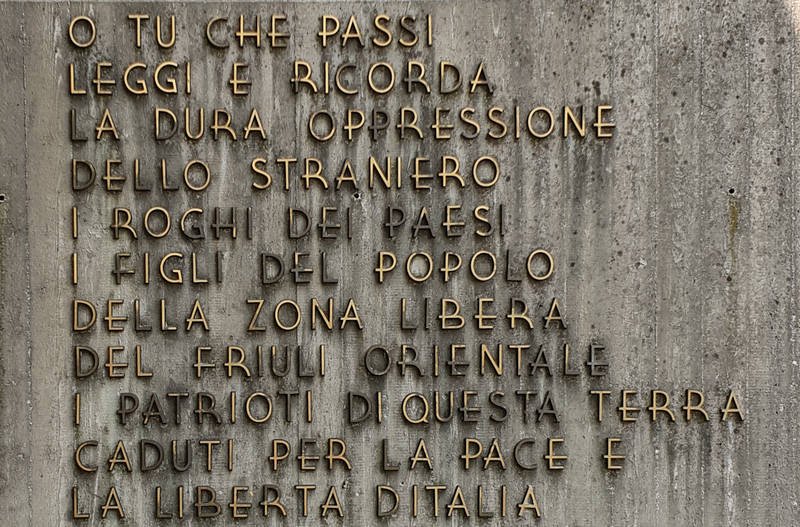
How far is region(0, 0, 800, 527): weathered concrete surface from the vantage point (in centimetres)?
432

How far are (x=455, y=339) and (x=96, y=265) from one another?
1.98 meters

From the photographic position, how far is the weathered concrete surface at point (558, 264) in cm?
432

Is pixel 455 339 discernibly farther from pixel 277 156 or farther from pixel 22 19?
pixel 22 19

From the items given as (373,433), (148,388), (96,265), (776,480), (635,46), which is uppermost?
(635,46)

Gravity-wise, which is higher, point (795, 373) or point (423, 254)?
point (423, 254)

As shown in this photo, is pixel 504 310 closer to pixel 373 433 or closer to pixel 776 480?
pixel 373 433

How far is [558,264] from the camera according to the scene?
4.36 m

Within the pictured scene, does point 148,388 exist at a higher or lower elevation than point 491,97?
lower

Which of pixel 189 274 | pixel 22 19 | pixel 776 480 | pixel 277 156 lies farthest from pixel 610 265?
pixel 22 19

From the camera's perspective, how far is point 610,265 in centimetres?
437

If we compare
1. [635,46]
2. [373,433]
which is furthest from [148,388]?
[635,46]

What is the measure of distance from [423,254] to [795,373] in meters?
2.14

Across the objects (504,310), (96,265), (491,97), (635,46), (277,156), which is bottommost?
(504,310)

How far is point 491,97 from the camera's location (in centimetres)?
434
